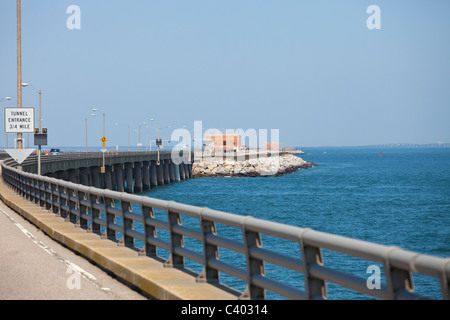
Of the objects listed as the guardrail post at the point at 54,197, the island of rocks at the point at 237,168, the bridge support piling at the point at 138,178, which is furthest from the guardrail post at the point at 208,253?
the island of rocks at the point at 237,168

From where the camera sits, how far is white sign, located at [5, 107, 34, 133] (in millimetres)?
27984

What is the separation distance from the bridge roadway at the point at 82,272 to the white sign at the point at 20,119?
1325 centimetres

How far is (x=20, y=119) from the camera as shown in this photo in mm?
28172

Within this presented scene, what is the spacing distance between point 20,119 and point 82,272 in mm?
19144

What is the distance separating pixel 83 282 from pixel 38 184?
13.2 metres

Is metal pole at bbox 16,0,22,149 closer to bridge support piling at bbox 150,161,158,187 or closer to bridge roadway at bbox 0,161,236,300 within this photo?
bridge roadway at bbox 0,161,236,300

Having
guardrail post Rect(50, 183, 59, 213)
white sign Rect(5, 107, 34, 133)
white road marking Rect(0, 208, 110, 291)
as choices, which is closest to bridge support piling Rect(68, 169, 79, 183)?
white sign Rect(5, 107, 34, 133)

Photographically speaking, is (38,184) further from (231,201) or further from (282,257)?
(231,201)

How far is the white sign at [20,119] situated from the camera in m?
28.0

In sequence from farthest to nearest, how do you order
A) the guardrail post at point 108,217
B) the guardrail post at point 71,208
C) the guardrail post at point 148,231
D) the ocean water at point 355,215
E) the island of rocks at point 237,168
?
the island of rocks at point 237,168, the ocean water at point 355,215, the guardrail post at point 71,208, the guardrail post at point 108,217, the guardrail post at point 148,231

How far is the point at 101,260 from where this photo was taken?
10.8m

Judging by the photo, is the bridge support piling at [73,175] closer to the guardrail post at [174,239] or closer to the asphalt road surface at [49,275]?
the asphalt road surface at [49,275]

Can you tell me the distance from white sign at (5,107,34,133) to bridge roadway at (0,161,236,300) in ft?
43.5
